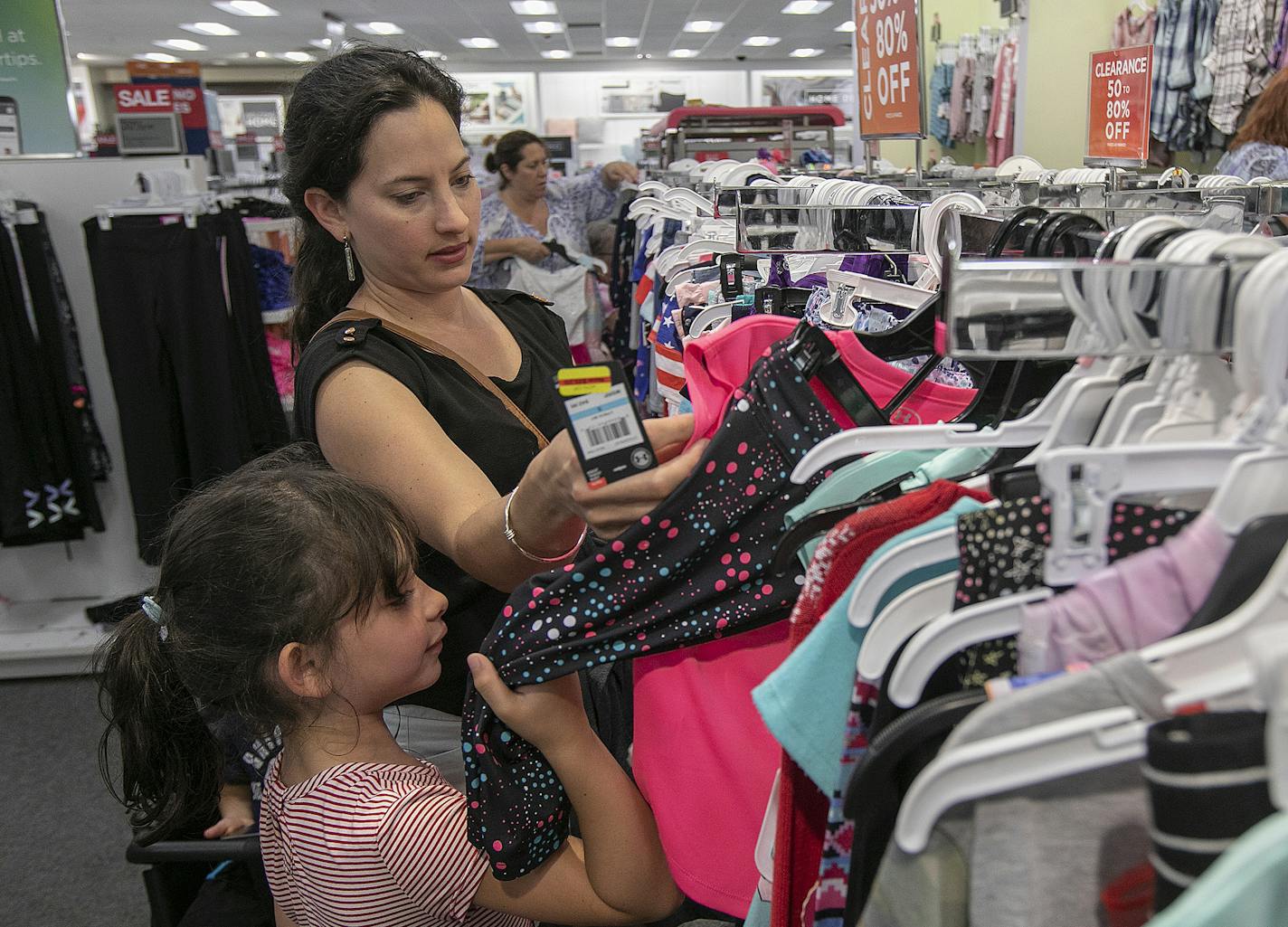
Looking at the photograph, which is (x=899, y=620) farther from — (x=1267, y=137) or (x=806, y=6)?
(x=806, y=6)

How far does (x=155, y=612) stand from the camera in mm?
1100

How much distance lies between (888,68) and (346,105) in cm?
181

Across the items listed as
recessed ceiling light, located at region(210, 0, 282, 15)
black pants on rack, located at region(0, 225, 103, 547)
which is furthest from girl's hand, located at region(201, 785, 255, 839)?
recessed ceiling light, located at region(210, 0, 282, 15)

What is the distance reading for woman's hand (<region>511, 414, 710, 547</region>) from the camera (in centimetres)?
80

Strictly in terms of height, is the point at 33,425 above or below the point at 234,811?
above

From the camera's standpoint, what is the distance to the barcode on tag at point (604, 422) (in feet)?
2.42

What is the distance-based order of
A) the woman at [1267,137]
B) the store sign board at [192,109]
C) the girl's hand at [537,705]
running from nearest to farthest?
the girl's hand at [537,705]
the woman at [1267,137]
the store sign board at [192,109]

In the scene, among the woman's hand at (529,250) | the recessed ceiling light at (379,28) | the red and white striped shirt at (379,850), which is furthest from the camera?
the recessed ceiling light at (379,28)

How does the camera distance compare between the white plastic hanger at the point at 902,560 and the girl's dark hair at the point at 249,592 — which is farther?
the girl's dark hair at the point at 249,592

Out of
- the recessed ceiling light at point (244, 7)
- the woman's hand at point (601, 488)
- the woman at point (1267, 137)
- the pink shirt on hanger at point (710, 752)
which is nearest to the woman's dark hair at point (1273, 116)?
the woman at point (1267, 137)

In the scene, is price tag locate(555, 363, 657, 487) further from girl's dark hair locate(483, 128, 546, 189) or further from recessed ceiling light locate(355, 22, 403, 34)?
recessed ceiling light locate(355, 22, 403, 34)

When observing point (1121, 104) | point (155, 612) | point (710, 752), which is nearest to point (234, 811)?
point (155, 612)

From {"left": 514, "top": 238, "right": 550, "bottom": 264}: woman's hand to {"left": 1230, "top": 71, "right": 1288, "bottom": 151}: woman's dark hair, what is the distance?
106 inches

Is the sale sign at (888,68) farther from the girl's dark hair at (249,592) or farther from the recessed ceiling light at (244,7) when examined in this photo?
the recessed ceiling light at (244,7)
